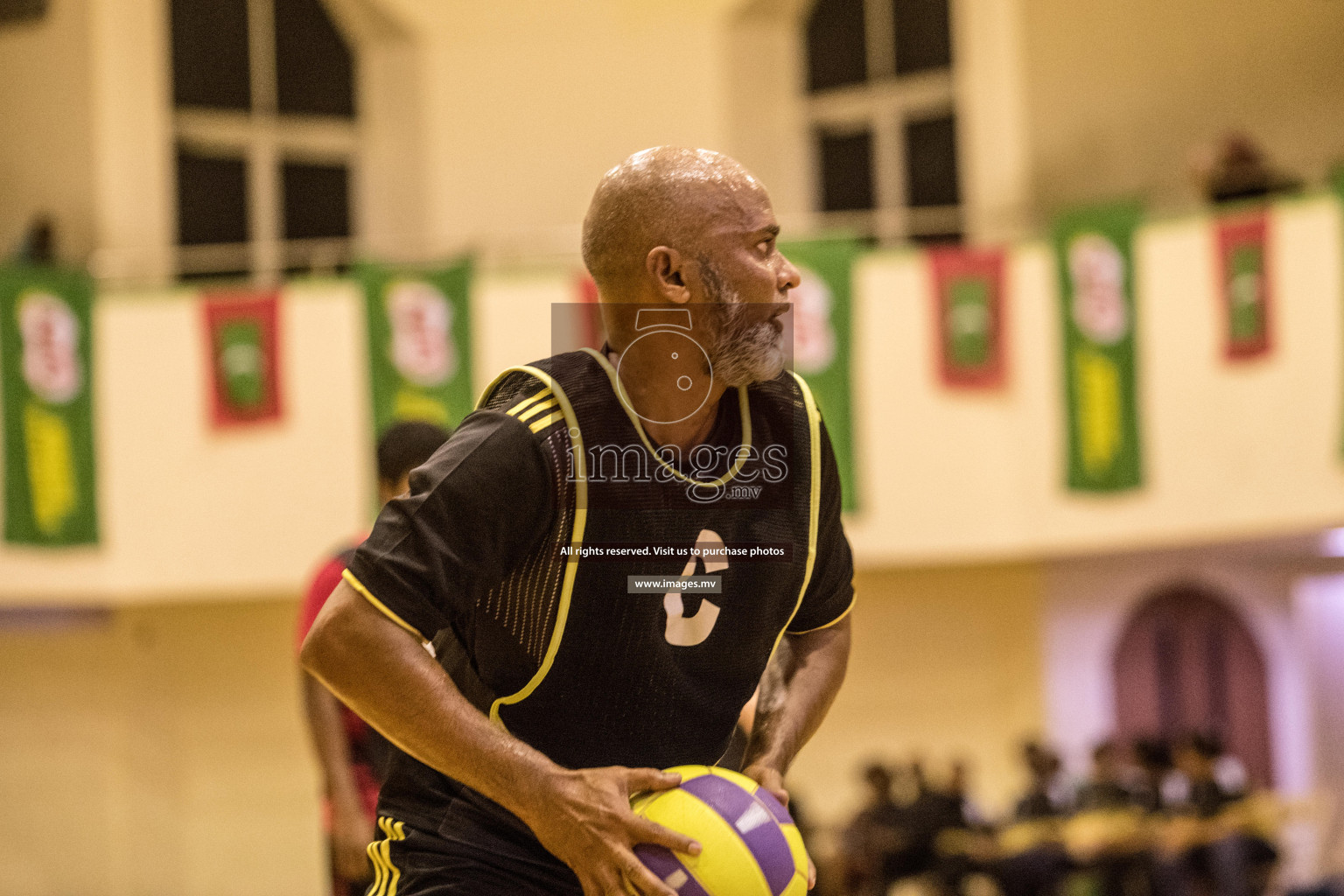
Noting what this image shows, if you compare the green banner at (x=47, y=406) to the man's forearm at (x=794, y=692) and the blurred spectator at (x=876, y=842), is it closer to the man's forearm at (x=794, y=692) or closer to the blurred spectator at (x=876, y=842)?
the blurred spectator at (x=876, y=842)

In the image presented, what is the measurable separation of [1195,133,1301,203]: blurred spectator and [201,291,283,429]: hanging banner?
22.8ft

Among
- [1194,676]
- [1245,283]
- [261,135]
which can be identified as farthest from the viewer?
[261,135]

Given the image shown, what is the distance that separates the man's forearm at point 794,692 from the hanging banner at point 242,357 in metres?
10.1

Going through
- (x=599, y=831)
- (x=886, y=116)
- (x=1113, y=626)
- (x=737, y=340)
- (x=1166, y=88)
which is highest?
(x=886, y=116)

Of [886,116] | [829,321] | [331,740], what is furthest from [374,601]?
[886,116]

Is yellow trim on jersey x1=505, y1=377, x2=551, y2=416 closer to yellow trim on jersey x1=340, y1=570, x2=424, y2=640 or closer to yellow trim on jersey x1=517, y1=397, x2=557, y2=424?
yellow trim on jersey x1=517, y1=397, x2=557, y2=424

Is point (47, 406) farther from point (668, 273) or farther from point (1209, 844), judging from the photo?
point (668, 273)

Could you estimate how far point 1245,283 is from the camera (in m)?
10.4

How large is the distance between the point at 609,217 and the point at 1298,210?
30.4ft

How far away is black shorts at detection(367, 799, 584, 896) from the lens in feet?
6.66

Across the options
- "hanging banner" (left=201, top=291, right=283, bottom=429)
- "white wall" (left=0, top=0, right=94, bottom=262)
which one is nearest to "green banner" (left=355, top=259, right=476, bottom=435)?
"hanging banner" (left=201, top=291, right=283, bottom=429)

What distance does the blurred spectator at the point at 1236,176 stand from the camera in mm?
10711

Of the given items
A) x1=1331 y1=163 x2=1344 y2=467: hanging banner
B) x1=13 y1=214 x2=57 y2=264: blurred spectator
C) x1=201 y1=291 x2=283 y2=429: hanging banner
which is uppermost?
x1=13 y1=214 x2=57 y2=264: blurred spectator

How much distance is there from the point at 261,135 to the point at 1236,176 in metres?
8.51
